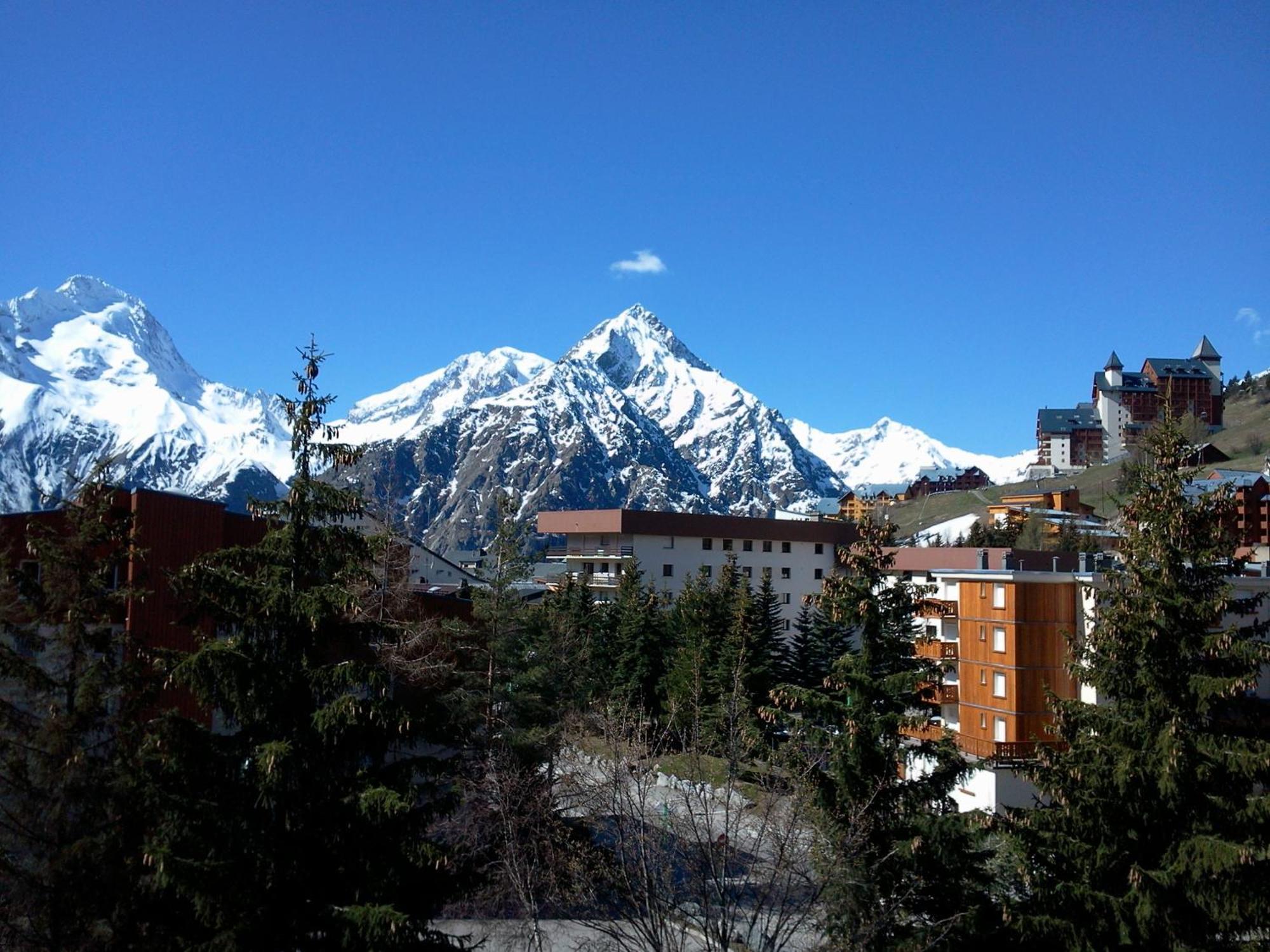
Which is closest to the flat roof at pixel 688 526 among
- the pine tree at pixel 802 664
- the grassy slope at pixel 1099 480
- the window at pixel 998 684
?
the pine tree at pixel 802 664

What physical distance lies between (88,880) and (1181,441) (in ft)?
59.0

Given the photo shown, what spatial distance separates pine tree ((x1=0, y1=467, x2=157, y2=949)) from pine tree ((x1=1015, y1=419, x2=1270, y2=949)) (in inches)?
526

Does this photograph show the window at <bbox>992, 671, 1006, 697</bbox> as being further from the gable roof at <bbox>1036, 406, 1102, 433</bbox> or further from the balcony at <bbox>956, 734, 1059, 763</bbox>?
the gable roof at <bbox>1036, 406, 1102, 433</bbox>

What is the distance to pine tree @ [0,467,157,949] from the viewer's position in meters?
Result: 11.8

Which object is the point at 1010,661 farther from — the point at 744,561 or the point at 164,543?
the point at 744,561

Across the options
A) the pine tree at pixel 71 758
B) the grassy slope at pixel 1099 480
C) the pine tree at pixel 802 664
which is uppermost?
the grassy slope at pixel 1099 480

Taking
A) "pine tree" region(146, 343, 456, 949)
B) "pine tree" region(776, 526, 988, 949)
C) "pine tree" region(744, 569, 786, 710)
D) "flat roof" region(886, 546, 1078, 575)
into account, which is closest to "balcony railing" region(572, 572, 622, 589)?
"pine tree" region(744, 569, 786, 710)

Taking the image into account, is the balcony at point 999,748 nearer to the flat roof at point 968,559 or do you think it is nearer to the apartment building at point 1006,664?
the apartment building at point 1006,664

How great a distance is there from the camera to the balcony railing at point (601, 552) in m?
68.5

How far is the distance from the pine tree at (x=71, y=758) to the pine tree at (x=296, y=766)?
56cm

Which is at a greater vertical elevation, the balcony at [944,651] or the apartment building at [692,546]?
the apartment building at [692,546]

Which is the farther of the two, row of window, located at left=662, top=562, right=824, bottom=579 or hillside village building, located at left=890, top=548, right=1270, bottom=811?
row of window, located at left=662, top=562, right=824, bottom=579

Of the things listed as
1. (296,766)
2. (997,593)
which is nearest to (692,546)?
(997,593)

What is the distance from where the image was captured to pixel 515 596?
29500 millimetres
